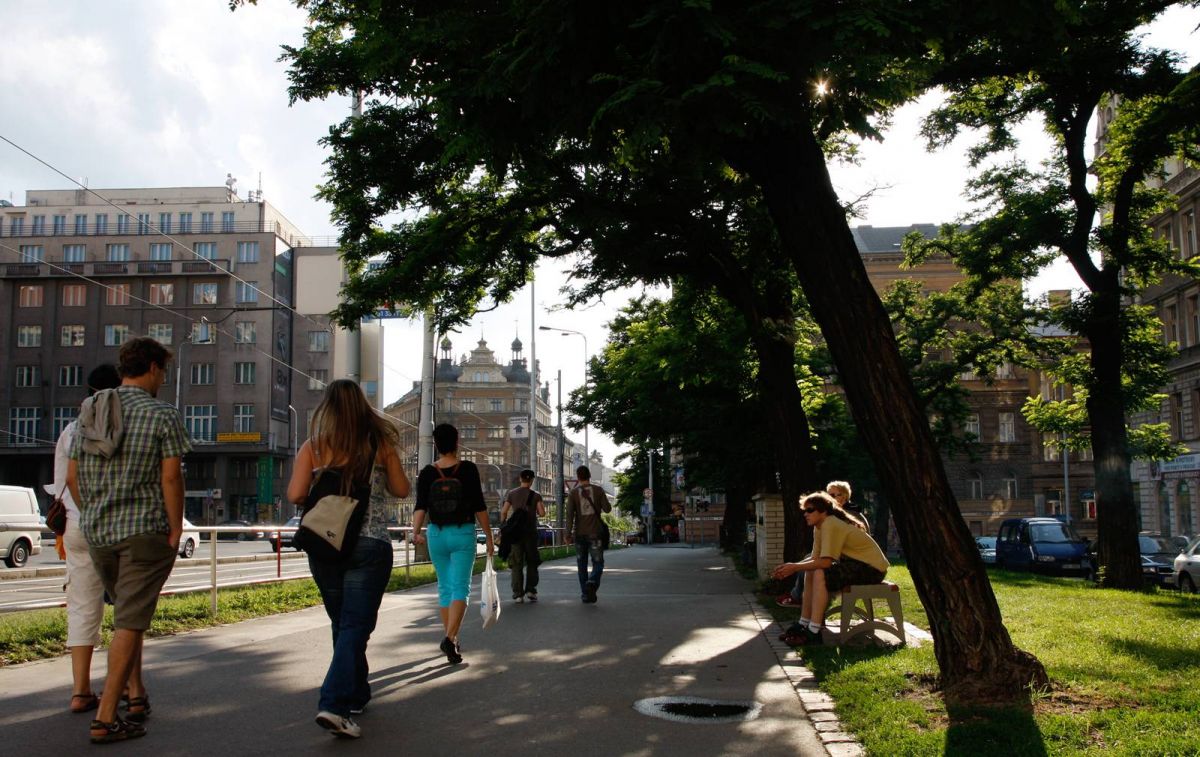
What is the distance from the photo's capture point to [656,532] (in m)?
91.5

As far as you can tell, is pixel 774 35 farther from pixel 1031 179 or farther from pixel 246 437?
pixel 246 437

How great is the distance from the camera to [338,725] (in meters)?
5.47

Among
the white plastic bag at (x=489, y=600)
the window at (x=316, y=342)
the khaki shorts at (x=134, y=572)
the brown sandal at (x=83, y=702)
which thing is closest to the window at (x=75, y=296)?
the window at (x=316, y=342)

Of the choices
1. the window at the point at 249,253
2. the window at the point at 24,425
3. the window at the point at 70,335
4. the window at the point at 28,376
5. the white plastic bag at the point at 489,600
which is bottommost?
the white plastic bag at the point at 489,600

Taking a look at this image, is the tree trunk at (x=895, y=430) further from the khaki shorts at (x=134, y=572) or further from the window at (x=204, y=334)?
the window at (x=204, y=334)

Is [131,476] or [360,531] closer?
[131,476]

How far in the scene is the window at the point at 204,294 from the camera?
2948 inches

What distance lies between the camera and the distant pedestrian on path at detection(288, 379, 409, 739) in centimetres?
566

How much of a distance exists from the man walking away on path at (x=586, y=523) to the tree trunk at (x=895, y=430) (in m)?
7.69

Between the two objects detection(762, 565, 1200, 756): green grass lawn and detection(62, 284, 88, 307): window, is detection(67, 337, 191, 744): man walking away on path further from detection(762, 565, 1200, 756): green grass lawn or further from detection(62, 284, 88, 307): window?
detection(62, 284, 88, 307): window

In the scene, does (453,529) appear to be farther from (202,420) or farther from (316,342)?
(316,342)

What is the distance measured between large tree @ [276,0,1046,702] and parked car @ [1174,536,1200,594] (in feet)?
54.9

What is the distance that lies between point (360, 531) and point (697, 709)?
7.68 feet

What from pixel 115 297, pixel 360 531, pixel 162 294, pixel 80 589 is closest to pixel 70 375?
pixel 115 297
